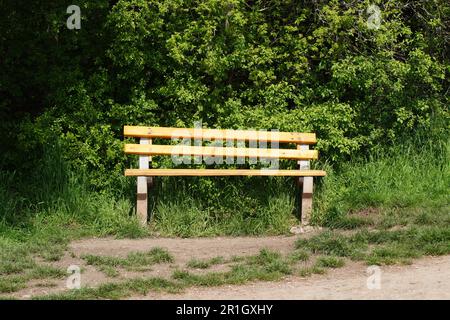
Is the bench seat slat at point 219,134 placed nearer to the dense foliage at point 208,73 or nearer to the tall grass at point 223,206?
the dense foliage at point 208,73

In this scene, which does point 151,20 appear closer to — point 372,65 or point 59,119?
point 59,119

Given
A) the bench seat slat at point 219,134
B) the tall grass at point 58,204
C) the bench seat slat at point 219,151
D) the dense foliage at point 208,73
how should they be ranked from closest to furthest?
the tall grass at point 58,204, the bench seat slat at point 219,151, the bench seat slat at point 219,134, the dense foliage at point 208,73

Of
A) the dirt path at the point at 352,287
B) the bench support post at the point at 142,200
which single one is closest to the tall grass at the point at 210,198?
the bench support post at the point at 142,200

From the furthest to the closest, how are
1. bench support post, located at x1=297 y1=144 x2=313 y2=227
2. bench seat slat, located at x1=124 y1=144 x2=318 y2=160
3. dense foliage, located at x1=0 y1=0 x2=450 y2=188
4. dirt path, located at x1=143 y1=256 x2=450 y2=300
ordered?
dense foliage, located at x1=0 y1=0 x2=450 y2=188 < bench support post, located at x1=297 y1=144 x2=313 y2=227 < bench seat slat, located at x1=124 y1=144 x2=318 y2=160 < dirt path, located at x1=143 y1=256 x2=450 y2=300

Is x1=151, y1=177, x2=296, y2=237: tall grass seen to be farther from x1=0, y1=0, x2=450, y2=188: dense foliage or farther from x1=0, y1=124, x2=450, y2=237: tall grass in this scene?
x1=0, y1=0, x2=450, y2=188: dense foliage

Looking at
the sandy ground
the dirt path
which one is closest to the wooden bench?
the sandy ground

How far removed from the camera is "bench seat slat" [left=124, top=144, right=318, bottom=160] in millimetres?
7840

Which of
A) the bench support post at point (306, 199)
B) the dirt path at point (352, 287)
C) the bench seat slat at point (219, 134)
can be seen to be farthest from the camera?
the bench support post at point (306, 199)

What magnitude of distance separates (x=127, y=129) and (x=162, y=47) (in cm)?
149

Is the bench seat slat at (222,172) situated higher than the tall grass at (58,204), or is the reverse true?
the bench seat slat at (222,172)

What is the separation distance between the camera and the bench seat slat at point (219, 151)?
25.7ft

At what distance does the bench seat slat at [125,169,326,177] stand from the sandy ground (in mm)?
930

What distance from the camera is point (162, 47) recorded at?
8.84 m

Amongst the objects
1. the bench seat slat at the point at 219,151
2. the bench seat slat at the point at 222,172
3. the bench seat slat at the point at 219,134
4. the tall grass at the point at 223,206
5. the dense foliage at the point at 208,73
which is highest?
the dense foliage at the point at 208,73
